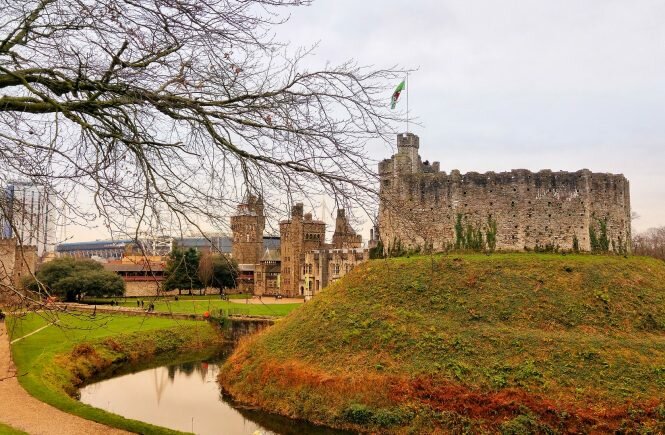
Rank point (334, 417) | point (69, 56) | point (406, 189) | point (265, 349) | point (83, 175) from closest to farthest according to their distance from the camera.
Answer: point (83, 175) < point (69, 56) < point (334, 417) < point (265, 349) < point (406, 189)

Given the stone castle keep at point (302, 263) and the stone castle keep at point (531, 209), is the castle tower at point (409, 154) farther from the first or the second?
the stone castle keep at point (302, 263)

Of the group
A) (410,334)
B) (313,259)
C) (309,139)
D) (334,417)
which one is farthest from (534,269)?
(313,259)

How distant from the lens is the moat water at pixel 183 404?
71.5 ft

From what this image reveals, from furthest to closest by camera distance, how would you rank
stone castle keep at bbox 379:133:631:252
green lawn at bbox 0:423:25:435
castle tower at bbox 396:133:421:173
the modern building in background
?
1. castle tower at bbox 396:133:421:173
2. stone castle keep at bbox 379:133:631:252
3. green lawn at bbox 0:423:25:435
4. the modern building in background

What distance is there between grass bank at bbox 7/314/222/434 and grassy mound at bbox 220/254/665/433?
7368 mm

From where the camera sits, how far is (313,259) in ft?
223

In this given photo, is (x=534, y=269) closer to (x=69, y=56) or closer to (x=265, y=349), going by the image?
(x=265, y=349)

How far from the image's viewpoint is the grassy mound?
19938mm

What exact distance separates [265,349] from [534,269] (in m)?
13.7

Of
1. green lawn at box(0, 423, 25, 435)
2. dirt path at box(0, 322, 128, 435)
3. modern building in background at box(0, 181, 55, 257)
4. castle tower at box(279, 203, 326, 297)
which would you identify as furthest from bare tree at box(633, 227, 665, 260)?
modern building in background at box(0, 181, 55, 257)

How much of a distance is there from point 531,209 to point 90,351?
25.2m

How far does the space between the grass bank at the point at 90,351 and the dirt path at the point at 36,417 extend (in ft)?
1.08

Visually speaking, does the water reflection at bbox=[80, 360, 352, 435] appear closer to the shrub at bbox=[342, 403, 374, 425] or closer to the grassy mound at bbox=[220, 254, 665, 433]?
the shrub at bbox=[342, 403, 374, 425]

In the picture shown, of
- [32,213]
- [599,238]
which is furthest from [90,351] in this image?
[599,238]
